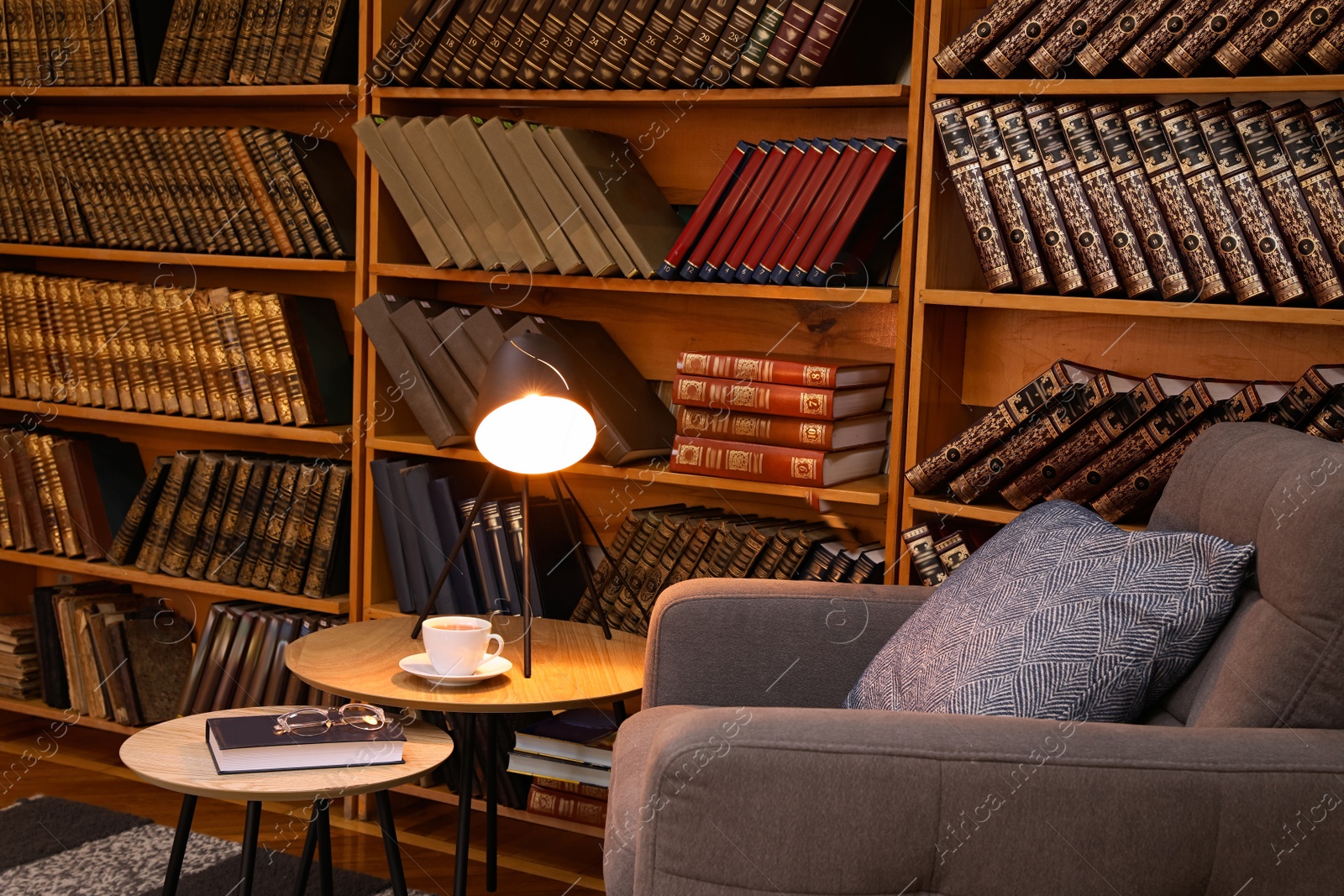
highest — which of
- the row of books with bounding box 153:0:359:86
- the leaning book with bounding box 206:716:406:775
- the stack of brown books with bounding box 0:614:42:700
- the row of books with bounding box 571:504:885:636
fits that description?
the row of books with bounding box 153:0:359:86

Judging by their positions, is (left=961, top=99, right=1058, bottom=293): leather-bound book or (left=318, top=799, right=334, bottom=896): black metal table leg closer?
(left=318, top=799, right=334, bottom=896): black metal table leg

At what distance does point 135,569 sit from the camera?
2662 millimetres

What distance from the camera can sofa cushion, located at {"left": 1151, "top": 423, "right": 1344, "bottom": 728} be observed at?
1141mm

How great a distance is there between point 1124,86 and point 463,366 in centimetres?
120

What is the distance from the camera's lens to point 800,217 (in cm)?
207

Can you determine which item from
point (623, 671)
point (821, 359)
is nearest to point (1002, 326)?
point (821, 359)

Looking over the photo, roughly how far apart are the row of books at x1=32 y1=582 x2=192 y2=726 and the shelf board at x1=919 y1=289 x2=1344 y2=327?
5.98ft

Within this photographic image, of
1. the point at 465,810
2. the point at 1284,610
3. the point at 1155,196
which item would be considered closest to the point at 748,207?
the point at 1155,196

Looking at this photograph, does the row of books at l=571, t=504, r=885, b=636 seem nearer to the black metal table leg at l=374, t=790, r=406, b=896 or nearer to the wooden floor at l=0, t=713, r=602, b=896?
the wooden floor at l=0, t=713, r=602, b=896

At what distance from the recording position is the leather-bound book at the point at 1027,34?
1.84 meters

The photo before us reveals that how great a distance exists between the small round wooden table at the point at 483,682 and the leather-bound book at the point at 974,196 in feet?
2.63

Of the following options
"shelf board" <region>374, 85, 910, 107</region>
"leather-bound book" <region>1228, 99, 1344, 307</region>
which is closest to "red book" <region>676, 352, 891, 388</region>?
"shelf board" <region>374, 85, 910, 107</region>

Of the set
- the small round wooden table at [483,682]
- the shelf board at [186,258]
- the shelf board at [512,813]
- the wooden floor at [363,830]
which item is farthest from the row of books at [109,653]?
the small round wooden table at [483,682]

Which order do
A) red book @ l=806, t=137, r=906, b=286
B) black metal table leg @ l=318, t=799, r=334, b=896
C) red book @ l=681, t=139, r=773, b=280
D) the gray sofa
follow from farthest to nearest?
red book @ l=681, t=139, r=773, b=280 → red book @ l=806, t=137, r=906, b=286 → black metal table leg @ l=318, t=799, r=334, b=896 → the gray sofa
